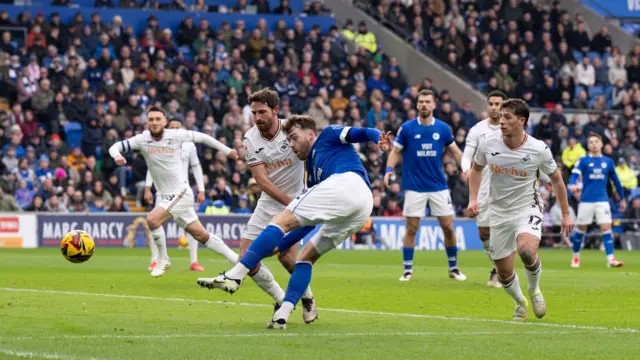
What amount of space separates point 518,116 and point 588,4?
33.6 meters

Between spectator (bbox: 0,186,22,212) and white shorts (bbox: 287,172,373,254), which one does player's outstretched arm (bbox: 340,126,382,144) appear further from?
spectator (bbox: 0,186,22,212)

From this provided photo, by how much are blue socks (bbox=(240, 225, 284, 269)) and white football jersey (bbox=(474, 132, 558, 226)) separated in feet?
9.89

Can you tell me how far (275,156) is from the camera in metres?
12.0

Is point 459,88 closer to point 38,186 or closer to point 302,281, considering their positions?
point 38,186

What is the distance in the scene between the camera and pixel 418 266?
74.9 feet

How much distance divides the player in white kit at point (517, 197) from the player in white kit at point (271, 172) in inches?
80.8

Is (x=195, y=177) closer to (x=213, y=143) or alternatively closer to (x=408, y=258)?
(x=213, y=143)

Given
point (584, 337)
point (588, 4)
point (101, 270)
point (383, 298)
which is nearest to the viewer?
point (584, 337)

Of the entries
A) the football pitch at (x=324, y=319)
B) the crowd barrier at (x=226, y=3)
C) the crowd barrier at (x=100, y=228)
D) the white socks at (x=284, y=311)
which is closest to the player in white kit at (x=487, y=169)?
the football pitch at (x=324, y=319)

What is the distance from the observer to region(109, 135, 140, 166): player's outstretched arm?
17.0m

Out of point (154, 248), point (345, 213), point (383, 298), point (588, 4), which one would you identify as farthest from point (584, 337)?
point (588, 4)

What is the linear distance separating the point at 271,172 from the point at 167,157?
22.6ft

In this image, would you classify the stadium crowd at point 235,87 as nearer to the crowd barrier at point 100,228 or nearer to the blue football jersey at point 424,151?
the crowd barrier at point 100,228

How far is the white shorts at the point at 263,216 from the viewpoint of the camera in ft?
40.2
